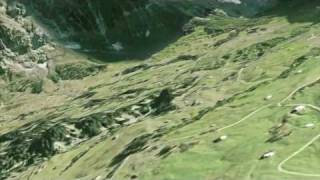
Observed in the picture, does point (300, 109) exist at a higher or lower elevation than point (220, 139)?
higher

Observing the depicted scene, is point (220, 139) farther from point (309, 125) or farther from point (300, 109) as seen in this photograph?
point (309, 125)

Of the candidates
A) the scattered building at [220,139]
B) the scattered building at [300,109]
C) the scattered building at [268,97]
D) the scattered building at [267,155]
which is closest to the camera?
the scattered building at [267,155]

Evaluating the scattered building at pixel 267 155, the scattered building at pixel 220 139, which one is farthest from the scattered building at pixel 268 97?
the scattered building at pixel 267 155

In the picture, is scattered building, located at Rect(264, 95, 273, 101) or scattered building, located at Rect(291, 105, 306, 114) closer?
scattered building, located at Rect(291, 105, 306, 114)

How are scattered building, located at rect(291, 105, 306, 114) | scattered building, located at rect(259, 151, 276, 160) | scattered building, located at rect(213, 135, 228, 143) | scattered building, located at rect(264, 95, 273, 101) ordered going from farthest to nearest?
scattered building, located at rect(264, 95, 273, 101)
scattered building, located at rect(213, 135, 228, 143)
scattered building, located at rect(291, 105, 306, 114)
scattered building, located at rect(259, 151, 276, 160)

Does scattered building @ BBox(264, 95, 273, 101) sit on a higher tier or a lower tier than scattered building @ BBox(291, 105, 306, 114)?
lower

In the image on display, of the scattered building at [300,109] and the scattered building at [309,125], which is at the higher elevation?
the scattered building at [309,125]

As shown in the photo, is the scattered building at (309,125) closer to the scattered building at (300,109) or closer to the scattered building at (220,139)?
the scattered building at (300,109)

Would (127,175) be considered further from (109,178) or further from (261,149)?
(261,149)

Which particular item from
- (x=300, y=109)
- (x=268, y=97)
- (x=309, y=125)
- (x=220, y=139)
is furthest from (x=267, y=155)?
(x=268, y=97)

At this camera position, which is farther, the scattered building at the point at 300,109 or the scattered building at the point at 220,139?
the scattered building at the point at 220,139

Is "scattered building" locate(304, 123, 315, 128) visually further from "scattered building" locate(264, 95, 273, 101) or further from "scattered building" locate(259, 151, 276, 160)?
"scattered building" locate(264, 95, 273, 101)

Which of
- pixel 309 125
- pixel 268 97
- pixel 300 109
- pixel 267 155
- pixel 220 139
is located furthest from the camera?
pixel 268 97

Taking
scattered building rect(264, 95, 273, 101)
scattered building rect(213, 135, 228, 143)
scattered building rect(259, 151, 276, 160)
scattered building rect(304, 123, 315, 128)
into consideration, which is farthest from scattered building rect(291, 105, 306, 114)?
scattered building rect(264, 95, 273, 101)
